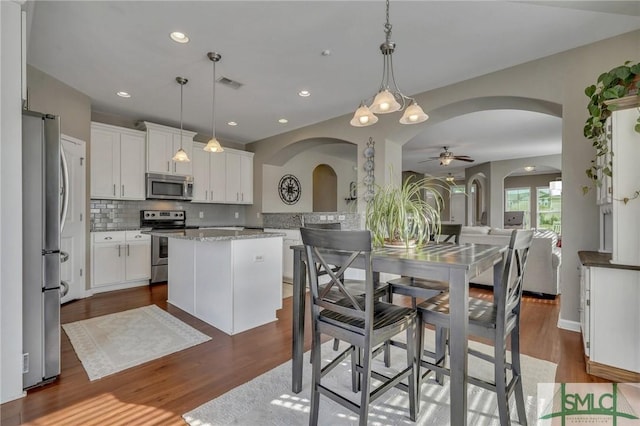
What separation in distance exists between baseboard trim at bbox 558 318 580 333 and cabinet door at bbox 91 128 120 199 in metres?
5.63

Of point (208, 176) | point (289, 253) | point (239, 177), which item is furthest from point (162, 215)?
point (289, 253)

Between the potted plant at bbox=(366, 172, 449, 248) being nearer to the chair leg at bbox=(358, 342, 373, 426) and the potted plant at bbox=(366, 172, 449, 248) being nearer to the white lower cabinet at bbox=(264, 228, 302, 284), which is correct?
the chair leg at bbox=(358, 342, 373, 426)

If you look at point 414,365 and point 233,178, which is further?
point 233,178

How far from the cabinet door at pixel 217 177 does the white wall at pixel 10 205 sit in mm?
3923

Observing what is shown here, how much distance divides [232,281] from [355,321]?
1581 millimetres

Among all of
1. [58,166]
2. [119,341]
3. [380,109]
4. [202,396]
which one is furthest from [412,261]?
[119,341]

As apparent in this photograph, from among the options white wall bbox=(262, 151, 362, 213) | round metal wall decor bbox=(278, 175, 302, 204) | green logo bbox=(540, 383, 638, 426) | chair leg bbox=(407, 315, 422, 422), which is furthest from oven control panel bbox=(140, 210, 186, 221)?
green logo bbox=(540, 383, 638, 426)

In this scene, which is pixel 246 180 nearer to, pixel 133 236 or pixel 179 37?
pixel 133 236

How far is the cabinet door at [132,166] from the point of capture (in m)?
4.57

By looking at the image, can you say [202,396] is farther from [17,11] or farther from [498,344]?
[17,11]

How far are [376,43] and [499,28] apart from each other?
994 millimetres

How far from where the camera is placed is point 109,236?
170 inches

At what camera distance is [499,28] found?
2.52 metres

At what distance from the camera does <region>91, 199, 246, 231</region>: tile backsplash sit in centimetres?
461
